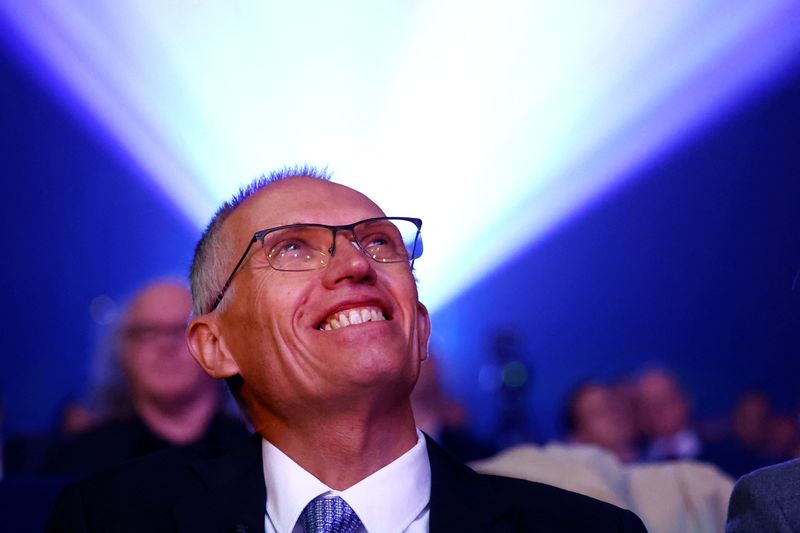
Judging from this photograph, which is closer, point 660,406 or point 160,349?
point 160,349

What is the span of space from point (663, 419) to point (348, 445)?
107 inches

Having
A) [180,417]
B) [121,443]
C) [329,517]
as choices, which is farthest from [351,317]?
[121,443]

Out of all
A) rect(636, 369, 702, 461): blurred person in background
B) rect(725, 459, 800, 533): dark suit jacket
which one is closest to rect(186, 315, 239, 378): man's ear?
rect(725, 459, 800, 533): dark suit jacket

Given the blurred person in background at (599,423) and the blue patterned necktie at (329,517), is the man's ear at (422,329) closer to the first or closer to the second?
the blue patterned necktie at (329,517)

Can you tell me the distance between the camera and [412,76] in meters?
3.39

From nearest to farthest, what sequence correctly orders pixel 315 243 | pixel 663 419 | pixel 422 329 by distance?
pixel 315 243 → pixel 422 329 → pixel 663 419

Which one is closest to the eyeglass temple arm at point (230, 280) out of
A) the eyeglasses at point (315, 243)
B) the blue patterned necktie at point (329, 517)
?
the eyeglasses at point (315, 243)

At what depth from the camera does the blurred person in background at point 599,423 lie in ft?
11.1

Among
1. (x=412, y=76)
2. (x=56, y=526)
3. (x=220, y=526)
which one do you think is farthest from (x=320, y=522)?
(x=412, y=76)

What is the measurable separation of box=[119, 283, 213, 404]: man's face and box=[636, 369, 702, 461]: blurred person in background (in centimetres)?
201

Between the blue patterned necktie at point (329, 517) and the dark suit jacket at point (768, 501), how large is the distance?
1.76 feet

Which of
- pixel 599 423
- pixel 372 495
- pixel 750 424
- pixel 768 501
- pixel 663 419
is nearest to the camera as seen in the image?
pixel 768 501

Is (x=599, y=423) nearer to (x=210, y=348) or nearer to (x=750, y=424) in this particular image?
(x=750, y=424)

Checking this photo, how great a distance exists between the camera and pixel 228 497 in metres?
1.36
